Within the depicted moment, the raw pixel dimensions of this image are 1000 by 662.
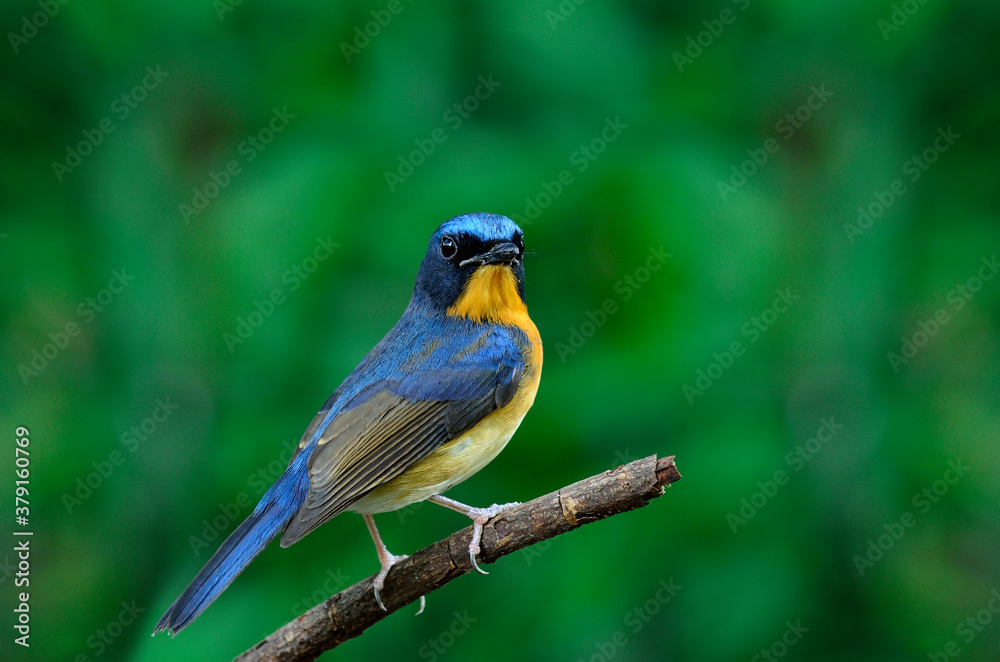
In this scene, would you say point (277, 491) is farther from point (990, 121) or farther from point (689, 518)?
point (990, 121)

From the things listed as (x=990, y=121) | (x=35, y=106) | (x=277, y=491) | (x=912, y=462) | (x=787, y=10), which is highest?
(x=35, y=106)

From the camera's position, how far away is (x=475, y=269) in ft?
12.5

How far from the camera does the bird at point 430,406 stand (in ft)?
11.6

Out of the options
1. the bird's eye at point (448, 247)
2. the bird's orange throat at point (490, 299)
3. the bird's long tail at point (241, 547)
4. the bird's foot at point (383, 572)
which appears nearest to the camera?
the bird's long tail at point (241, 547)

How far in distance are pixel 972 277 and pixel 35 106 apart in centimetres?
447

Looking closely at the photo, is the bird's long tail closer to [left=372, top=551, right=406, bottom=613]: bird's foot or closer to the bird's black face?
[left=372, top=551, right=406, bottom=613]: bird's foot

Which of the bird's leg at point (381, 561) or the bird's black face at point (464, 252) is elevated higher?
the bird's black face at point (464, 252)

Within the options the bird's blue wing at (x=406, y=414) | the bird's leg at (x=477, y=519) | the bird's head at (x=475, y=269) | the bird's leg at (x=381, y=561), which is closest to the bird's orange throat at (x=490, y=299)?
the bird's head at (x=475, y=269)

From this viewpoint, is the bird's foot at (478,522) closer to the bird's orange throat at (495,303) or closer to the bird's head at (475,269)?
the bird's orange throat at (495,303)

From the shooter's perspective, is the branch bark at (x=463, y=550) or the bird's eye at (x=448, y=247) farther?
the bird's eye at (x=448, y=247)

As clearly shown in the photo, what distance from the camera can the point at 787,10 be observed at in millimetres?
4617

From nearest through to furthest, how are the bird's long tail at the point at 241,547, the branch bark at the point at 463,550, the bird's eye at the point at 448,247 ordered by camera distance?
the branch bark at the point at 463,550, the bird's long tail at the point at 241,547, the bird's eye at the point at 448,247

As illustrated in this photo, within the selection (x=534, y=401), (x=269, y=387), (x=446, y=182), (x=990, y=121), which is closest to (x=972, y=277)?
(x=990, y=121)

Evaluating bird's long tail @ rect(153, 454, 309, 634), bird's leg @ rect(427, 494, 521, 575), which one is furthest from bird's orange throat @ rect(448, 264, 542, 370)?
bird's long tail @ rect(153, 454, 309, 634)
